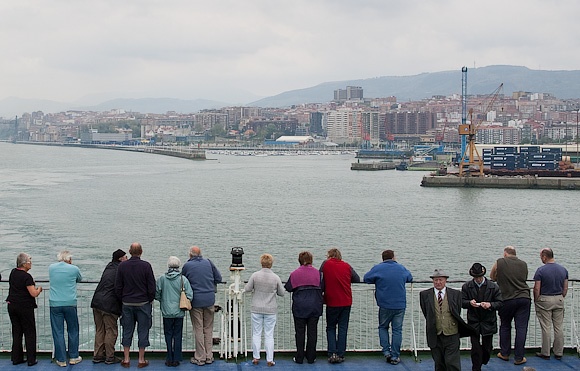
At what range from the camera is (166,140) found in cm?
17825

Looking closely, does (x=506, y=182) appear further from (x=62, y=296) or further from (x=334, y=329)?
(x=62, y=296)

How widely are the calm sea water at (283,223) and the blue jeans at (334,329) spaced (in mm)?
9609

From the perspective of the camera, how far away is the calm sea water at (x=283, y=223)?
18969 mm

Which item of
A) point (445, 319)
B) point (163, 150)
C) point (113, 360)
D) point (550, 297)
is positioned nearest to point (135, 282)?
point (113, 360)

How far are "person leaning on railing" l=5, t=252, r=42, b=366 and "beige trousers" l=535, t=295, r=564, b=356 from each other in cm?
357

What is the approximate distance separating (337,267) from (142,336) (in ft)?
4.73

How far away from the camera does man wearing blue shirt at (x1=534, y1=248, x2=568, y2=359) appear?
529 cm

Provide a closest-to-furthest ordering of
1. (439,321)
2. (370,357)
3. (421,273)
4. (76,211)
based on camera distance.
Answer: (439,321), (370,357), (421,273), (76,211)

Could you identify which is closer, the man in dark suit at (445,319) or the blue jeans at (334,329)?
the man in dark suit at (445,319)

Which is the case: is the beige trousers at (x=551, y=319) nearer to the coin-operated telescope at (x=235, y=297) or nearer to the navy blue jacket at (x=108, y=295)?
the coin-operated telescope at (x=235, y=297)

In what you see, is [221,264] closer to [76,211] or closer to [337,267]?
[337,267]

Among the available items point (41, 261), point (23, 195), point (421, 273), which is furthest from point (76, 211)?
point (421, 273)

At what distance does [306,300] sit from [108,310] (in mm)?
1395

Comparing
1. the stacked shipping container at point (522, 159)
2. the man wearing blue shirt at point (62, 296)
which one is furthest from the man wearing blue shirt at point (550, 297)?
the stacked shipping container at point (522, 159)
